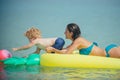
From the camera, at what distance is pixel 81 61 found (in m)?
3.52

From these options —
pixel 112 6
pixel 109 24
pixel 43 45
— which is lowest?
pixel 43 45

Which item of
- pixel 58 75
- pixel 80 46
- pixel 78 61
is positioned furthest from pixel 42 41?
pixel 58 75

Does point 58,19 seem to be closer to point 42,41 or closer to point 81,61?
point 42,41

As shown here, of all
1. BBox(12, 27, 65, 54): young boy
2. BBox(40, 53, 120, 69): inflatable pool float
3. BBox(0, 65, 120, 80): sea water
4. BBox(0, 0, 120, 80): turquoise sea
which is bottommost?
BBox(0, 65, 120, 80): sea water

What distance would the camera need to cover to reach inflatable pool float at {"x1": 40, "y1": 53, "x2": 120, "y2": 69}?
3471 mm

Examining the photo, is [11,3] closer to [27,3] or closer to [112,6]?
[27,3]

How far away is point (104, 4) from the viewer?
577cm

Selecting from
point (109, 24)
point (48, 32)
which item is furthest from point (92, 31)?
point (48, 32)

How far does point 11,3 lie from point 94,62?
118 inches

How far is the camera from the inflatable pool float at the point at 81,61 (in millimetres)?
3471

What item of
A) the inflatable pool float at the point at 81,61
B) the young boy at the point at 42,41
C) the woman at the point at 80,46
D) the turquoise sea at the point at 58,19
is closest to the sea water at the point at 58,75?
the inflatable pool float at the point at 81,61

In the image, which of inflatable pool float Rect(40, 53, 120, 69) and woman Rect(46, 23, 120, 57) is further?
woman Rect(46, 23, 120, 57)

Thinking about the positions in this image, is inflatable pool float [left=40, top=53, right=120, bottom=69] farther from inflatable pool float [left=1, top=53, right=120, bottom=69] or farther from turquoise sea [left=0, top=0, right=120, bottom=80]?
turquoise sea [left=0, top=0, right=120, bottom=80]

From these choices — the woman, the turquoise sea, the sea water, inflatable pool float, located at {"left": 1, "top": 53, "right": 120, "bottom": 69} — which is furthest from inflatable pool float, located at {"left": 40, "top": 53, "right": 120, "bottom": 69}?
the turquoise sea
